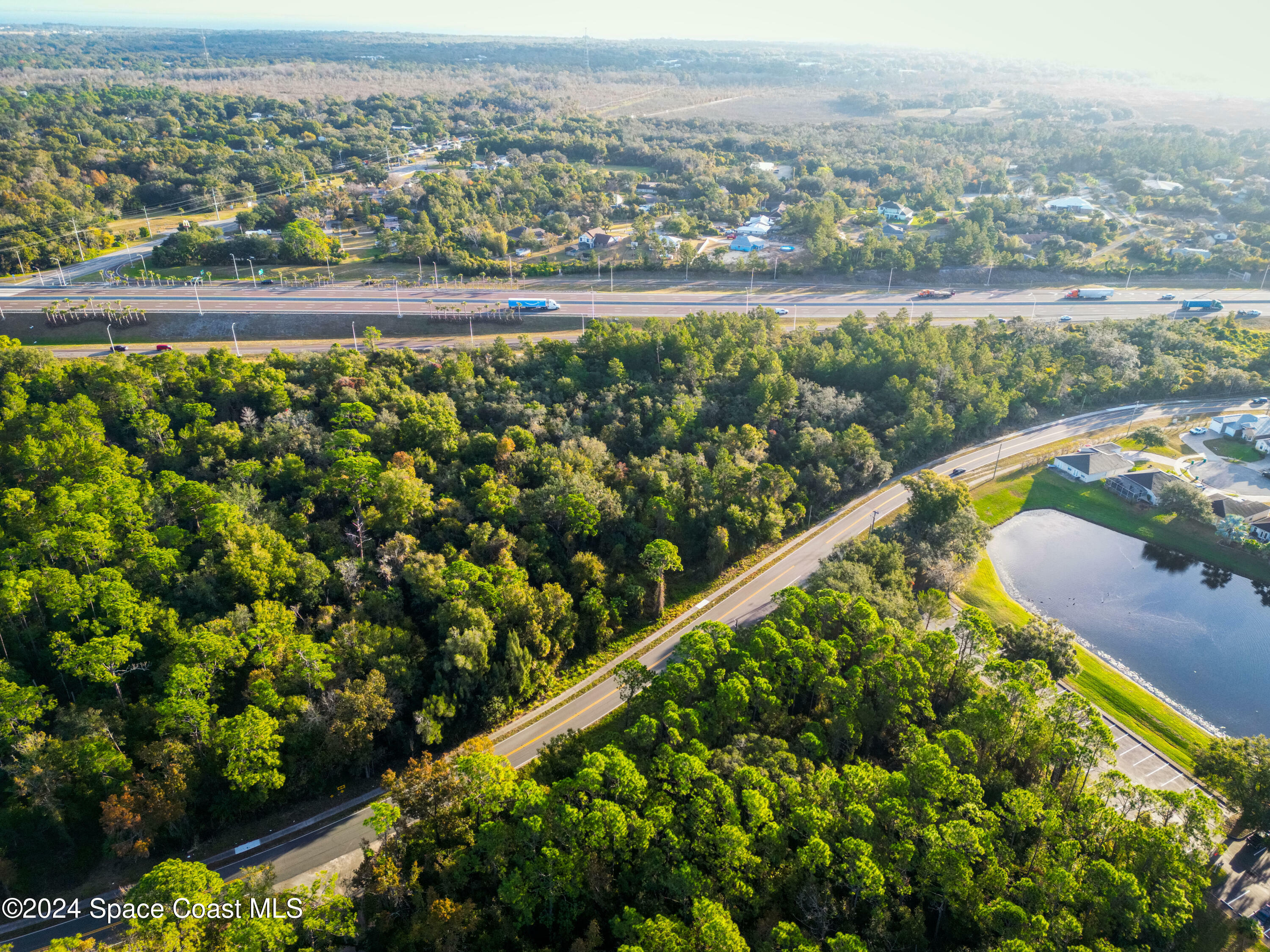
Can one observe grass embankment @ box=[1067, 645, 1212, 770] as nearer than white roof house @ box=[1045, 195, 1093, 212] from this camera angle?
Yes

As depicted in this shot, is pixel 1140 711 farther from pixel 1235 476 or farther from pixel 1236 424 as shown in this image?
pixel 1236 424

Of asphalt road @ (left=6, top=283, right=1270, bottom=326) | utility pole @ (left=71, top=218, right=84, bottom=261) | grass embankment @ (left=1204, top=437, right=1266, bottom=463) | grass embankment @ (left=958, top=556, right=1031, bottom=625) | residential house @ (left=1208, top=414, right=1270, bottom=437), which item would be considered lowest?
grass embankment @ (left=958, top=556, right=1031, bottom=625)

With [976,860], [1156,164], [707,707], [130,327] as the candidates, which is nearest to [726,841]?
[707,707]

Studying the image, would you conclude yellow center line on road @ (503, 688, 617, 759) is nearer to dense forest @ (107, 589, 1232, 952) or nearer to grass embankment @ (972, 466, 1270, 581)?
dense forest @ (107, 589, 1232, 952)

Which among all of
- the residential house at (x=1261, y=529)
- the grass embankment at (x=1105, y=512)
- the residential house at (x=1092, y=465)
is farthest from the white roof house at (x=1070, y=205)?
the residential house at (x=1261, y=529)

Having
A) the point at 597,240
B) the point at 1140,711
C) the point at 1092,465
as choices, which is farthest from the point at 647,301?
the point at 1140,711

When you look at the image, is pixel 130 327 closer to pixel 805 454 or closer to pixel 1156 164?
pixel 805 454

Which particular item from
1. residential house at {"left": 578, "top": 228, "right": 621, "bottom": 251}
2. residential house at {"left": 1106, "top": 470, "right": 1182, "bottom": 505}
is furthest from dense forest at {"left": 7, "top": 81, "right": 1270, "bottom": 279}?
residential house at {"left": 1106, "top": 470, "right": 1182, "bottom": 505}
